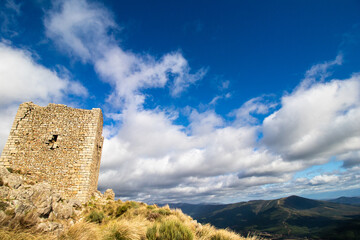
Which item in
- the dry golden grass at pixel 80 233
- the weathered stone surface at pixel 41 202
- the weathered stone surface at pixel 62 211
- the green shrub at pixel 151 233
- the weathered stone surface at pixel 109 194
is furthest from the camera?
the weathered stone surface at pixel 109 194

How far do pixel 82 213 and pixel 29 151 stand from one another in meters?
6.87

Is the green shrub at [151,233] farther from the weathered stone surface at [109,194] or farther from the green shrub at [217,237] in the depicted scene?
the weathered stone surface at [109,194]

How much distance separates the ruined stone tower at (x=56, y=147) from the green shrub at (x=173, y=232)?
962cm

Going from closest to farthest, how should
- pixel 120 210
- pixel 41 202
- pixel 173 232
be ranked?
pixel 173 232 → pixel 41 202 → pixel 120 210

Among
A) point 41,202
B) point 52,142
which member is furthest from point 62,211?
point 52,142

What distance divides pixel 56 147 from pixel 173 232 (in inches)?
497

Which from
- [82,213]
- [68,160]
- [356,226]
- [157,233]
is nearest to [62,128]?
[68,160]

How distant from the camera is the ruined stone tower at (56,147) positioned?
13.6 m

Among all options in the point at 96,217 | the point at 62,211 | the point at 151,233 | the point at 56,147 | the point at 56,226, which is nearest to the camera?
the point at 56,226

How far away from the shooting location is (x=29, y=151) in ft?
45.7

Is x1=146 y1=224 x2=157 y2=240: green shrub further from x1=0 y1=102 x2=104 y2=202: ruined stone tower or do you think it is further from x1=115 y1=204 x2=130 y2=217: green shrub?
x1=0 y1=102 x2=104 y2=202: ruined stone tower

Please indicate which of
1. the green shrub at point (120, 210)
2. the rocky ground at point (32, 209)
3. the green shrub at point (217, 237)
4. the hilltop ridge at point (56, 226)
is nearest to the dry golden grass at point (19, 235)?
the hilltop ridge at point (56, 226)

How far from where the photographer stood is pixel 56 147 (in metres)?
14.4

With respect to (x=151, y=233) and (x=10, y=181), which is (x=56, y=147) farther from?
(x=151, y=233)
